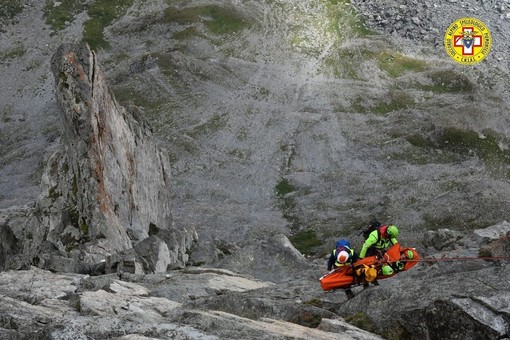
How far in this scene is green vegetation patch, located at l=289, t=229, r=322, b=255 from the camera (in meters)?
63.4

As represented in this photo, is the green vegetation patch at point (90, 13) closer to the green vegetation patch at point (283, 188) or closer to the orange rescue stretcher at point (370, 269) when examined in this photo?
the green vegetation patch at point (283, 188)

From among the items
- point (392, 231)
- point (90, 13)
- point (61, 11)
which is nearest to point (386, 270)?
point (392, 231)

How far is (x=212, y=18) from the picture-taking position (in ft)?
366

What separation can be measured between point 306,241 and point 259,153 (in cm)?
2273

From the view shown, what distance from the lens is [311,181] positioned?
7844cm

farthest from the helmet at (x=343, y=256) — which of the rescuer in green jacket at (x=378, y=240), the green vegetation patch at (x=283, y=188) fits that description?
the green vegetation patch at (x=283, y=188)

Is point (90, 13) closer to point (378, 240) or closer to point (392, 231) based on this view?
point (378, 240)

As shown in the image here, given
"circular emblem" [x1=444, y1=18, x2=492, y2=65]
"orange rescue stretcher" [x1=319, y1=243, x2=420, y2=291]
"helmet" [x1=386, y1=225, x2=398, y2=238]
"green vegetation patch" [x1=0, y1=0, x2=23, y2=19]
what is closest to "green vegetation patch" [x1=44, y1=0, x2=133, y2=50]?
"green vegetation patch" [x1=0, y1=0, x2=23, y2=19]

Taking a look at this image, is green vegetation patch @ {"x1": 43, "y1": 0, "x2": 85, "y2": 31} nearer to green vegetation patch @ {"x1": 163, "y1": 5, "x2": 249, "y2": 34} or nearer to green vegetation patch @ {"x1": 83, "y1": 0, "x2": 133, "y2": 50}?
green vegetation patch @ {"x1": 83, "y1": 0, "x2": 133, "y2": 50}

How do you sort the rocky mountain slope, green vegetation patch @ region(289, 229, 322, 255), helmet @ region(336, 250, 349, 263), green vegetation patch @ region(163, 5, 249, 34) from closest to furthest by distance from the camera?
the rocky mountain slope
helmet @ region(336, 250, 349, 263)
green vegetation patch @ region(289, 229, 322, 255)
green vegetation patch @ region(163, 5, 249, 34)

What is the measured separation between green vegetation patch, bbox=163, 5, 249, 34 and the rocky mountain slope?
14.9 inches

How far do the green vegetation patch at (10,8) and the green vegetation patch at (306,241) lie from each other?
267ft

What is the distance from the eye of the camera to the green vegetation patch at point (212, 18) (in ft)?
358

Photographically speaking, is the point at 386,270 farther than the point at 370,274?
Yes
